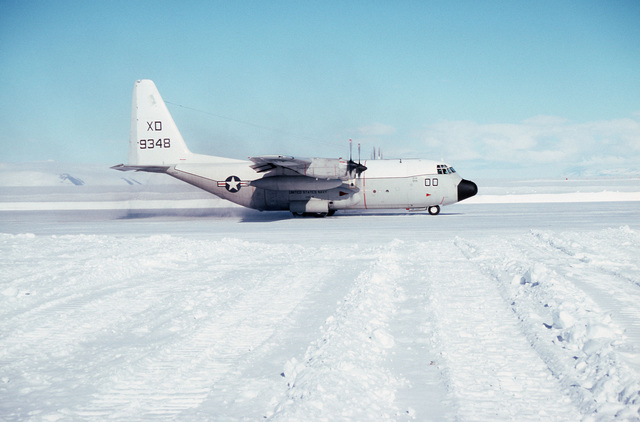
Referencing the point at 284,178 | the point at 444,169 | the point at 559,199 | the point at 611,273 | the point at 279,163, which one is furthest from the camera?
the point at 559,199

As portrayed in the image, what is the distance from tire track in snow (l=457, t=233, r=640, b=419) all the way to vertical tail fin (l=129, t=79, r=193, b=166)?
19.2 m

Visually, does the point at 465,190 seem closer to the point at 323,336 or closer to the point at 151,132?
the point at 151,132

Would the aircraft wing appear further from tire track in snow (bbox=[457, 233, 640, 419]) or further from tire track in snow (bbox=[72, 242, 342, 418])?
tire track in snow (bbox=[72, 242, 342, 418])

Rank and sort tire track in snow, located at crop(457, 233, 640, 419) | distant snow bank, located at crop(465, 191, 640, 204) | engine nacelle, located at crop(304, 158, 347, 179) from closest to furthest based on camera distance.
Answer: tire track in snow, located at crop(457, 233, 640, 419) < engine nacelle, located at crop(304, 158, 347, 179) < distant snow bank, located at crop(465, 191, 640, 204)

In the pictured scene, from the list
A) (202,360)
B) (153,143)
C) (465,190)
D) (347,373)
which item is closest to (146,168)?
(153,143)

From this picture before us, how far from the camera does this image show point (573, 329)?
589cm

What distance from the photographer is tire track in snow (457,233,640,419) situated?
418 cm

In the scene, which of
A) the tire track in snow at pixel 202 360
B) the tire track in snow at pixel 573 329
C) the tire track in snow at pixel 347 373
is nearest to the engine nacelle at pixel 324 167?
the tire track in snow at pixel 573 329

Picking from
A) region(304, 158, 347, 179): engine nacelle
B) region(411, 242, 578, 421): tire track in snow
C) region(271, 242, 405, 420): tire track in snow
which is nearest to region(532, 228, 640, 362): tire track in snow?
region(411, 242, 578, 421): tire track in snow

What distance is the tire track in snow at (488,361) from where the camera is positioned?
158 inches

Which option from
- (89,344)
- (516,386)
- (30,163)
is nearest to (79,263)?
(89,344)

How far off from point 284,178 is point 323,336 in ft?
61.2

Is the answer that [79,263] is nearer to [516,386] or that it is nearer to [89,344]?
[89,344]

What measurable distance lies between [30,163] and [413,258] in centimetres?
16864
